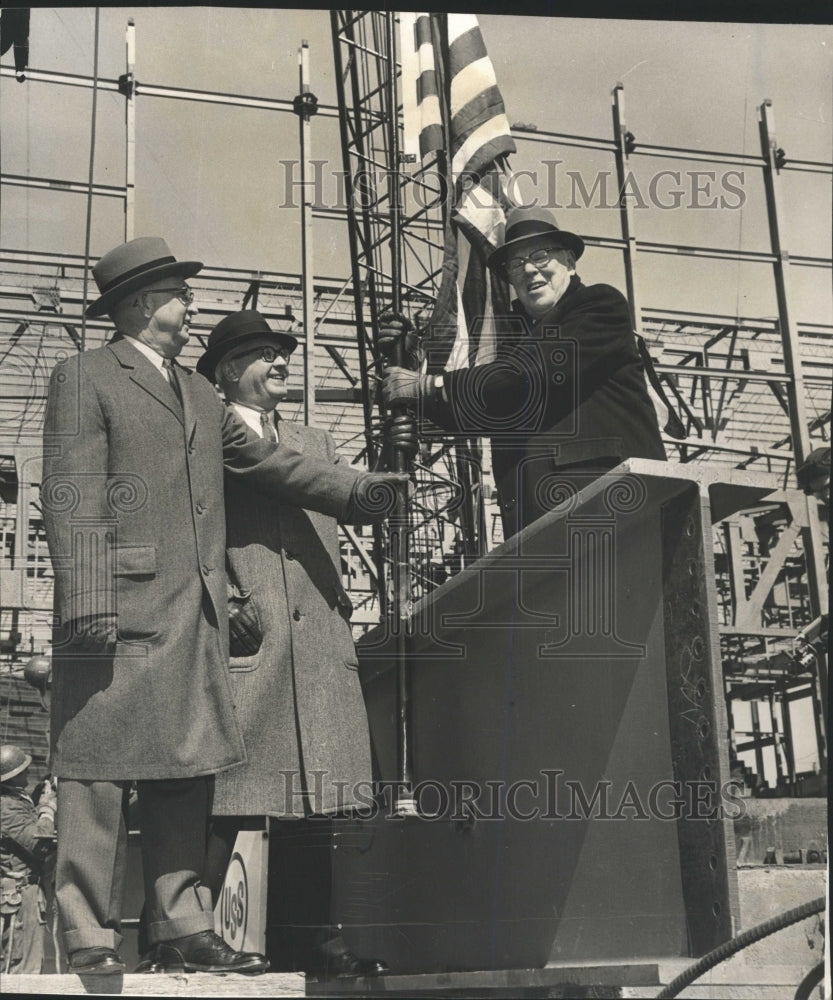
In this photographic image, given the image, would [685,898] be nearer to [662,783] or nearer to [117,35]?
[662,783]

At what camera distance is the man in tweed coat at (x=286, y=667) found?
11.2 ft

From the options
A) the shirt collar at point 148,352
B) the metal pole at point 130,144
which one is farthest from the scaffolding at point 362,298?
the shirt collar at point 148,352

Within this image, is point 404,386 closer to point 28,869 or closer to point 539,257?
point 539,257

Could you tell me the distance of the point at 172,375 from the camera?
3.57m

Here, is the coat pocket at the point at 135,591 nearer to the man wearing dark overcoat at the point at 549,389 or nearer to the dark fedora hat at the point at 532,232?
the man wearing dark overcoat at the point at 549,389

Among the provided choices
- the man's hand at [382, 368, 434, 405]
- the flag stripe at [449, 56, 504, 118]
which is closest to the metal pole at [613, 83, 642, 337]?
the flag stripe at [449, 56, 504, 118]

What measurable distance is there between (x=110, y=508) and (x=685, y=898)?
1671 mm

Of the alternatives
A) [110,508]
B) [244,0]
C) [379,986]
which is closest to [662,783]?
[379,986]

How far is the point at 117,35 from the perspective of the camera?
4.05 m

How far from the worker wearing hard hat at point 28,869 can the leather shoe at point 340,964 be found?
694mm

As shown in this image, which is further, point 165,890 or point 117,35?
point 117,35

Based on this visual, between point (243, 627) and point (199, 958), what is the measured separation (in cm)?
87

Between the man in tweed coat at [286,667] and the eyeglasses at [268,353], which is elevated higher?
the eyeglasses at [268,353]

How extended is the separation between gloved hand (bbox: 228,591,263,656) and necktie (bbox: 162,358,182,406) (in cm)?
56
